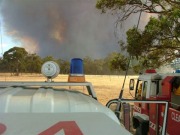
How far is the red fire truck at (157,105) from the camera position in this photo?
5.73 m

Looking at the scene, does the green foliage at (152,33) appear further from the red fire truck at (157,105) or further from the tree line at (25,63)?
the red fire truck at (157,105)

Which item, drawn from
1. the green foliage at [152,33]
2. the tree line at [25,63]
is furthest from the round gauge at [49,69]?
Answer: the green foliage at [152,33]

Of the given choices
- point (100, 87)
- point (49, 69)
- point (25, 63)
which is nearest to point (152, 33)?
point (25, 63)

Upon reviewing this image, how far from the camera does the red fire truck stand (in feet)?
18.8

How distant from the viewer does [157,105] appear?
6285 mm

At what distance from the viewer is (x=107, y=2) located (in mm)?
17125

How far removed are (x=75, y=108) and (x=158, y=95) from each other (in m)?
5.33

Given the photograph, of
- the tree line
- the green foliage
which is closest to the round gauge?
the tree line

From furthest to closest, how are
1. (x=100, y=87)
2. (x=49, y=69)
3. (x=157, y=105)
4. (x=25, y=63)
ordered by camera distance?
1. (x=100, y=87)
2. (x=25, y=63)
3. (x=157, y=105)
4. (x=49, y=69)

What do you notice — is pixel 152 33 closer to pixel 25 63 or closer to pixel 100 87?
pixel 25 63

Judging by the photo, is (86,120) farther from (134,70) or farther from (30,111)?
(134,70)

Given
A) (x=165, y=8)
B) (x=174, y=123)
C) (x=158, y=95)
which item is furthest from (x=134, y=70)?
(x=174, y=123)

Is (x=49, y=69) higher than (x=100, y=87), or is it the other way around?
(x=49, y=69)

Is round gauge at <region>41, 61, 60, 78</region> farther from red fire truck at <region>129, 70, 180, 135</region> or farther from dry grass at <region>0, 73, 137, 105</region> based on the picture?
red fire truck at <region>129, 70, 180, 135</region>
